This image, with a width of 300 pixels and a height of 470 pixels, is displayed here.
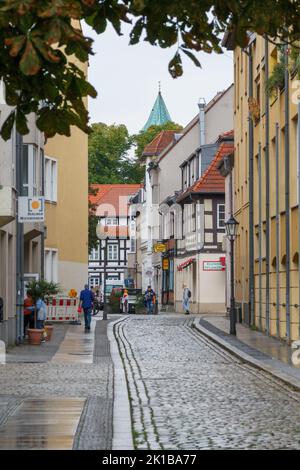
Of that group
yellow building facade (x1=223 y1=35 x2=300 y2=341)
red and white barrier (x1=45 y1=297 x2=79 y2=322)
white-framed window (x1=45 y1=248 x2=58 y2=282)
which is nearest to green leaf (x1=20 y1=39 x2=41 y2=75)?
yellow building facade (x1=223 y1=35 x2=300 y2=341)

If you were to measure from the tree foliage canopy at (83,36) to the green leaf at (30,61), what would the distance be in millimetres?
113

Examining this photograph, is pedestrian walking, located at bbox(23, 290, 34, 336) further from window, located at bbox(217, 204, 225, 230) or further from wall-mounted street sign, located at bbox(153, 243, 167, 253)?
wall-mounted street sign, located at bbox(153, 243, 167, 253)

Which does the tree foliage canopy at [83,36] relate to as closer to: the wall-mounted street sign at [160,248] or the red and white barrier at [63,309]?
the red and white barrier at [63,309]

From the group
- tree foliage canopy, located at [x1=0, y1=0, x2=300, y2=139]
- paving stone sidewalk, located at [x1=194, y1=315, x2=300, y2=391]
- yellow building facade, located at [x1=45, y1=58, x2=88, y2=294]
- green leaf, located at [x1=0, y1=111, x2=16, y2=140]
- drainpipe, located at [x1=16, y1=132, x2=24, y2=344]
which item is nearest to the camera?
tree foliage canopy, located at [x1=0, y1=0, x2=300, y2=139]

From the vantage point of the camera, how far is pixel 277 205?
32.9 m

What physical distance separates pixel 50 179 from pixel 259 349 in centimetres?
1874

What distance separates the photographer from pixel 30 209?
99.5 feet

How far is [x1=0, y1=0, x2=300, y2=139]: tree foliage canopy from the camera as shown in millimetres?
8250

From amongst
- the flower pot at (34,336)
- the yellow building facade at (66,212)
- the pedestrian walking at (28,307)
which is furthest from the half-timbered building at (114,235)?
the flower pot at (34,336)

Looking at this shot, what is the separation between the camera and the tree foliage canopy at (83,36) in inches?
325

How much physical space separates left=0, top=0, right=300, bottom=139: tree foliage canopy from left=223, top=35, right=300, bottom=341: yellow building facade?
41.5 ft

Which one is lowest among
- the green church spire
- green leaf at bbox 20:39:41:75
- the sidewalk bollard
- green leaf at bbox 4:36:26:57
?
the sidewalk bollard

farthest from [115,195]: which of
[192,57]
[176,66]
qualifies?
[192,57]

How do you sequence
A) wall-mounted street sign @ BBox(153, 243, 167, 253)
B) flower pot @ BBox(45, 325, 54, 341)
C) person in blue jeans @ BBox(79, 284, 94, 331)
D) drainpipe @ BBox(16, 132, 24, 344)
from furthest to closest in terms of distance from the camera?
1. wall-mounted street sign @ BBox(153, 243, 167, 253)
2. person in blue jeans @ BBox(79, 284, 94, 331)
3. flower pot @ BBox(45, 325, 54, 341)
4. drainpipe @ BBox(16, 132, 24, 344)
